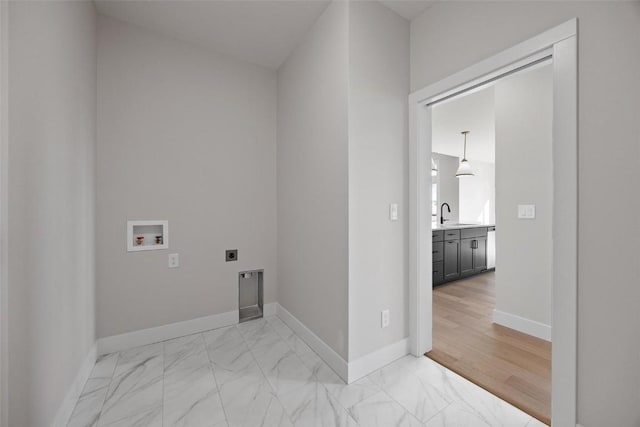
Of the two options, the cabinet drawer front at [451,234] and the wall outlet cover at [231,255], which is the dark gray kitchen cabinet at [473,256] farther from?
the wall outlet cover at [231,255]

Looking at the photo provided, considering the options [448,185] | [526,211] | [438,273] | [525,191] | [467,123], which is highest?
[467,123]

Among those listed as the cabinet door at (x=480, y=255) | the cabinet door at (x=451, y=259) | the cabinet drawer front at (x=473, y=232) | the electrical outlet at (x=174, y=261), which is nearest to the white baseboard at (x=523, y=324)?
the cabinet door at (x=451, y=259)

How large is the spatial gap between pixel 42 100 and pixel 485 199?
836 centimetres

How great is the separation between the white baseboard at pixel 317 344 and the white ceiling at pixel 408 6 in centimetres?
255

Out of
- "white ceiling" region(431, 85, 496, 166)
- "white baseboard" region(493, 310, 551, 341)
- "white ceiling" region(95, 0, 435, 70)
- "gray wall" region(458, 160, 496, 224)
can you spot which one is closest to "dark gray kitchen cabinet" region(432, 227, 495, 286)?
"white baseboard" region(493, 310, 551, 341)

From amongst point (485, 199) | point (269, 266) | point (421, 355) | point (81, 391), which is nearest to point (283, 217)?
point (269, 266)

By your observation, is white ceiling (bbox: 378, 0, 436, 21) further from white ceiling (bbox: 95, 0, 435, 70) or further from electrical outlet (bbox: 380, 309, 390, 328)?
electrical outlet (bbox: 380, 309, 390, 328)

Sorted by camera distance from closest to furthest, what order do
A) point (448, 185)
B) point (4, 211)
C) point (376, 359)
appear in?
1. point (4, 211)
2. point (376, 359)
3. point (448, 185)

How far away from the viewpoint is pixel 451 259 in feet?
14.1

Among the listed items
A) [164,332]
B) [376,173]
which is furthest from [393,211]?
[164,332]

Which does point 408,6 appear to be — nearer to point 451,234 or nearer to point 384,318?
point 384,318

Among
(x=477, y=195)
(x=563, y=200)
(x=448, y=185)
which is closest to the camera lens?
(x=563, y=200)

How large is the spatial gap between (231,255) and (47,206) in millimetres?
1514
